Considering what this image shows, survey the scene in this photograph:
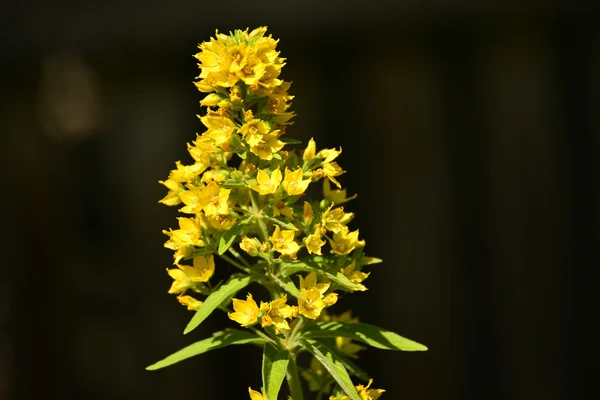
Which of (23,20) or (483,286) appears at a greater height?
(23,20)

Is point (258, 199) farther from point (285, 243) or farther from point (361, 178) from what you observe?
point (361, 178)

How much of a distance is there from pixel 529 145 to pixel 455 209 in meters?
0.39

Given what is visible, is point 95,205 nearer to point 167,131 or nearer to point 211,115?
point 167,131

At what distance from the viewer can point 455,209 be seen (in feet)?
9.11

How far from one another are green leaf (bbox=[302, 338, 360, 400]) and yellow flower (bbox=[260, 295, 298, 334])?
0.19 ft

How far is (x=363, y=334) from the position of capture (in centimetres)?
100

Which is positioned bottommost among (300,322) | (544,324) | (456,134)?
(544,324)

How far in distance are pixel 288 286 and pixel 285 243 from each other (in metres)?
0.06

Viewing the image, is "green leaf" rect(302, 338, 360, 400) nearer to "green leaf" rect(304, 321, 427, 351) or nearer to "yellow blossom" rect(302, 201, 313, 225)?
"green leaf" rect(304, 321, 427, 351)

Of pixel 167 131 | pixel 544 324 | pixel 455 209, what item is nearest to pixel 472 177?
pixel 455 209

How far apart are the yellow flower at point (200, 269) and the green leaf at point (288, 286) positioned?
4.7 inches

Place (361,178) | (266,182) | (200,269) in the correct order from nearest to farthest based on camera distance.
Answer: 1. (266,182)
2. (200,269)
3. (361,178)

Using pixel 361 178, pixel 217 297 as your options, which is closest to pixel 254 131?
pixel 217 297

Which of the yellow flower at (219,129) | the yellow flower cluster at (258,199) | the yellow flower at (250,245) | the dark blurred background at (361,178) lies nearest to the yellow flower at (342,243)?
the yellow flower cluster at (258,199)
